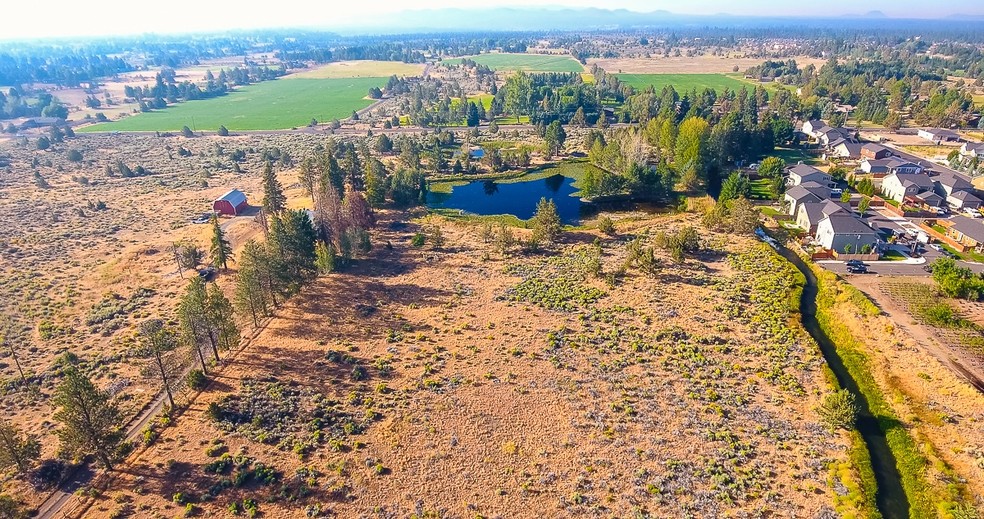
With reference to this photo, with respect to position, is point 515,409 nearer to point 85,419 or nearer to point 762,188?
point 85,419

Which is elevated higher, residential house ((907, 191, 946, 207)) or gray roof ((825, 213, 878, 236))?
gray roof ((825, 213, 878, 236))

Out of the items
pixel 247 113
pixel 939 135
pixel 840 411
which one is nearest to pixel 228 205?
pixel 840 411

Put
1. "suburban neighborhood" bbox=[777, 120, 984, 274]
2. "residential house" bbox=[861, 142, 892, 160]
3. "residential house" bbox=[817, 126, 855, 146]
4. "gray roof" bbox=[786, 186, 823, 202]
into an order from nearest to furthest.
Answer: "suburban neighborhood" bbox=[777, 120, 984, 274]
"gray roof" bbox=[786, 186, 823, 202]
"residential house" bbox=[861, 142, 892, 160]
"residential house" bbox=[817, 126, 855, 146]

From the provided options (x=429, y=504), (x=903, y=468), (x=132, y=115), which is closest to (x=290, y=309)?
(x=429, y=504)

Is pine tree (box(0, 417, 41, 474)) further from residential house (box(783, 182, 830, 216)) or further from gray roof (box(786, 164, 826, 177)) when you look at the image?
gray roof (box(786, 164, 826, 177))

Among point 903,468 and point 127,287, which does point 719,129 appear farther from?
point 127,287

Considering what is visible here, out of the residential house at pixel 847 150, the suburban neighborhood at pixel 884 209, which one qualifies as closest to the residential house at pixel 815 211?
the suburban neighborhood at pixel 884 209

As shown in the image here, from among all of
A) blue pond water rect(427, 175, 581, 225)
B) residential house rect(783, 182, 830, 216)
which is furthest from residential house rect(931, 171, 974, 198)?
blue pond water rect(427, 175, 581, 225)
